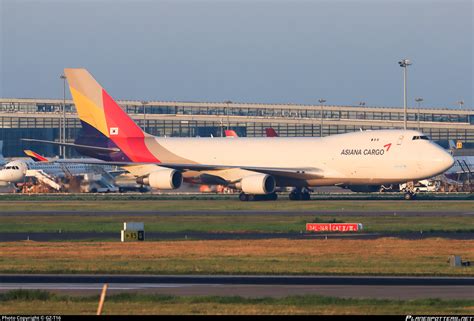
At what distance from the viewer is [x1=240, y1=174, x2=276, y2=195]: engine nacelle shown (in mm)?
72500

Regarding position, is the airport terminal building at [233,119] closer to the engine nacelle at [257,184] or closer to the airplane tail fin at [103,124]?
the airplane tail fin at [103,124]

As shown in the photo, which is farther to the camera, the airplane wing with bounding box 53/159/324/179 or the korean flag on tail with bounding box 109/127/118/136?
the korean flag on tail with bounding box 109/127/118/136

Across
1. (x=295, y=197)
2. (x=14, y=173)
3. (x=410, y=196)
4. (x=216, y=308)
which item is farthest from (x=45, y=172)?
(x=216, y=308)

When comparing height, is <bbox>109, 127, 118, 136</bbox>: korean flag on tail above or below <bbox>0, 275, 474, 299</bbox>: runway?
above

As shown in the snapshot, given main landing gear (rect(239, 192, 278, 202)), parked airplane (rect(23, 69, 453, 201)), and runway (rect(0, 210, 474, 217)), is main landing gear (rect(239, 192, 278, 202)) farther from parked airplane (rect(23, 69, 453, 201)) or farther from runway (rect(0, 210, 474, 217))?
runway (rect(0, 210, 474, 217))

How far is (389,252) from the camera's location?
123ft

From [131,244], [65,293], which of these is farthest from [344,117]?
[65,293]

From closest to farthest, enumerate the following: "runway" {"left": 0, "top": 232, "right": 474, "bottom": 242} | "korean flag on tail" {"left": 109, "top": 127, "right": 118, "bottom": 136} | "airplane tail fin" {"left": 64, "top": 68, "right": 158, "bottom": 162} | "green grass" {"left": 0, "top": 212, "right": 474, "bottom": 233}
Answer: "runway" {"left": 0, "top": 232, "right": 474, "bottom": 242} → "green grass" {"left": 0, "top": 212, "right": 474, "bottom": 233} → "airplane tail fin" {"left": 64, "top": 68, "right": 158, "bottom": 162} → "korean flag on tail" {"left": 109, "top": 127, "right": 118, "bottom": 136}

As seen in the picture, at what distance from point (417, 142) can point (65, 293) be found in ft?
155

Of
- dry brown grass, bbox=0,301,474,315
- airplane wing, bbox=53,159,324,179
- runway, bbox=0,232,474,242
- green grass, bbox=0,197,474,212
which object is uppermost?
airplane wing, bbox=53,159,324,179

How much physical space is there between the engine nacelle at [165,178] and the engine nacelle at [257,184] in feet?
15.5

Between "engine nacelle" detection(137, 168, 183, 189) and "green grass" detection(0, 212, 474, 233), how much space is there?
14430mm

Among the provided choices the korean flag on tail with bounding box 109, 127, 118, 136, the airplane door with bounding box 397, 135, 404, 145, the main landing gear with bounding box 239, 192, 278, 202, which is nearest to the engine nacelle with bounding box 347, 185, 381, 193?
the airplane door with bounding box 397, 135, 404, 145

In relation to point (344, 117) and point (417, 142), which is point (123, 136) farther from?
point (344, 117)
